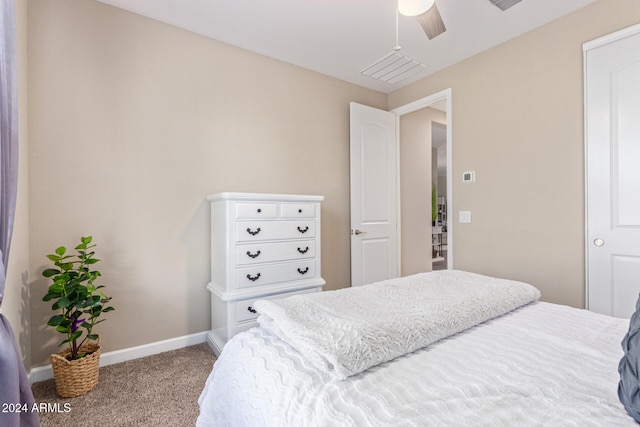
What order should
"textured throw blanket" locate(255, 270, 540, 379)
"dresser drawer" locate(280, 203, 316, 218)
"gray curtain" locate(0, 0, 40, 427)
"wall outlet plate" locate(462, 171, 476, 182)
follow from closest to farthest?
"textured throw blanket" locate(255, 270, 540, 379) → "gray curtain" locate(0, 0, 40, 427) → "dresser drawer" locate(280, 203, 316, 218) → "wall outlet plate" locate(462, 171, 476, 182)

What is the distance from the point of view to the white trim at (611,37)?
2002 mm

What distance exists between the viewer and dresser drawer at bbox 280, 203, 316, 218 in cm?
250

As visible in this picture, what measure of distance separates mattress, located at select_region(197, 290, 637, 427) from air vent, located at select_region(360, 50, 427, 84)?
2268 millimetres

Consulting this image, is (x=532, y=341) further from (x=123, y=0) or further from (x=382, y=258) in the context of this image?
(x=123, y=0)

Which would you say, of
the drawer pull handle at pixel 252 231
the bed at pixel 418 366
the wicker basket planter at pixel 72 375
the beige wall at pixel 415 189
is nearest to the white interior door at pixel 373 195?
the beige wall at pixel 415 189

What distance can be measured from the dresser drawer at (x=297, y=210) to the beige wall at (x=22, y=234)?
1.63m

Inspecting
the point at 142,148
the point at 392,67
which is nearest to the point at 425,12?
the point at 392,67

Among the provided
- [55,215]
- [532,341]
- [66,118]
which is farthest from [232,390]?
[66,118]

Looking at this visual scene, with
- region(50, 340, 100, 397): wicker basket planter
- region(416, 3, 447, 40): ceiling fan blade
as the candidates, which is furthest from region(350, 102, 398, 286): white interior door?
region(50, 340, 100, 397): wicker basket planter

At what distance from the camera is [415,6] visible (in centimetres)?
147

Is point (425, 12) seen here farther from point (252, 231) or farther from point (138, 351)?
point (138, 351)

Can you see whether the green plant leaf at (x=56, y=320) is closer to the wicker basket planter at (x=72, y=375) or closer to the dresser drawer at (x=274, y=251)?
the wicker basket planter at (x=72, y=375)

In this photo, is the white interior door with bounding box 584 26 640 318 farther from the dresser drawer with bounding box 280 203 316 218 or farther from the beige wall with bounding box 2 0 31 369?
the beige wall with bounding box 2 0 31 369

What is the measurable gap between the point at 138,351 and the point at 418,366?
2.27 meters
